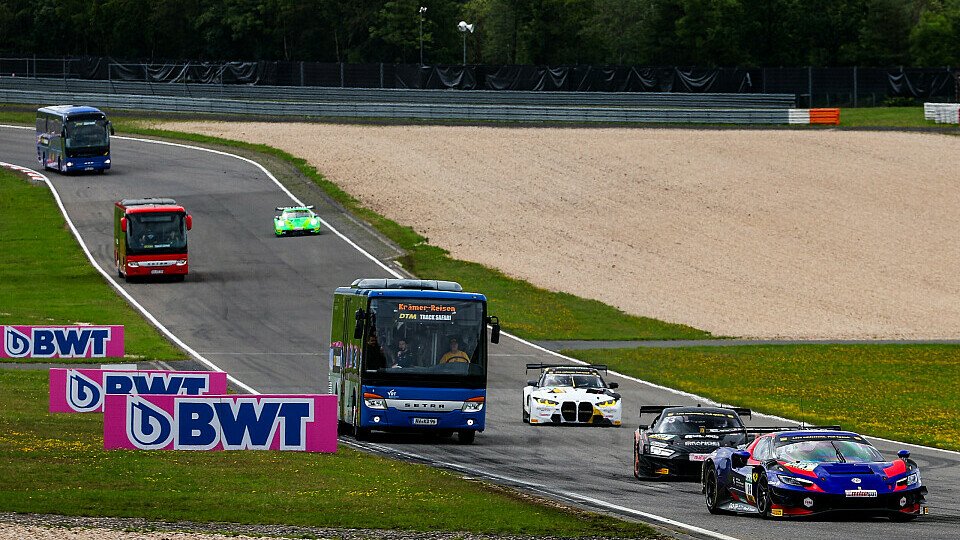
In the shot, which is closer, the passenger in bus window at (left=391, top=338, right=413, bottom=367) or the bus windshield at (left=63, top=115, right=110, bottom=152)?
the passenger in bus window at (left=391, top=338, right=413, bottom=367)

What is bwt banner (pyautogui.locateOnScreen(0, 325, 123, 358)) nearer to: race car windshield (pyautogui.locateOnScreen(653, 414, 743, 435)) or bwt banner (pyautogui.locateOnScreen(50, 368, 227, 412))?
bwt banner (pyautogui.locateOnScreen(50, 368, 227, 412))

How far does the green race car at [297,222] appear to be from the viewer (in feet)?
220

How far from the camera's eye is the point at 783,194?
243 ft

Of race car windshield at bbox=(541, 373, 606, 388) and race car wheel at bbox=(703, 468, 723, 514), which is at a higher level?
race car wheel at bbox=(703, 468, 723, 514)

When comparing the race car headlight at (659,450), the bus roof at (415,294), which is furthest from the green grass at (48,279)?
the race car headlight at (659,450)

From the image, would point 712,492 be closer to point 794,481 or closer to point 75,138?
point 794,481

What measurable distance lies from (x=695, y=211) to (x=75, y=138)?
34090 mm

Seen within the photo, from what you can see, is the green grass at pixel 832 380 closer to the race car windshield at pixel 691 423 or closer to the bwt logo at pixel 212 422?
the race car windshield at pixel 691 423

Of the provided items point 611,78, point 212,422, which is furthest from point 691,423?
point 611,78

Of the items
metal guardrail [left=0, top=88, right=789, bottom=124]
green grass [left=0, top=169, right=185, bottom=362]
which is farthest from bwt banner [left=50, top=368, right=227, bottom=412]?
metal guardrail [left=0, top=88, right=789, bottom=124]

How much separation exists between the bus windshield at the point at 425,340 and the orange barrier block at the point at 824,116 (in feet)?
226

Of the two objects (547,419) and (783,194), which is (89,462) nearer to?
(547,419)

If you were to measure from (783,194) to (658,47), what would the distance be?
2280 inches

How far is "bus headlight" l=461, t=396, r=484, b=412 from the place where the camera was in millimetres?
28469
